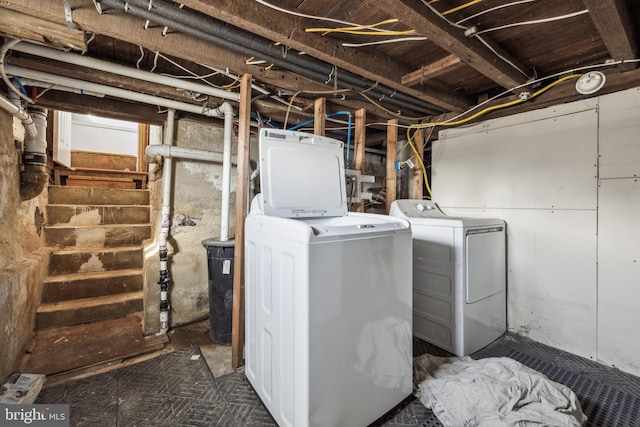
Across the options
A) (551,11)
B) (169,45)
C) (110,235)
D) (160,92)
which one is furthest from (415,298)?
(110,235)

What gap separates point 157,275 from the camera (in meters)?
2.31

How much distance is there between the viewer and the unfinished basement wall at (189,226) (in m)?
2.32

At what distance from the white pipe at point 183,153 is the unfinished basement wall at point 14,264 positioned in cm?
81

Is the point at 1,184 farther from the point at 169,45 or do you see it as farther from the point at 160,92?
the point at 169,45

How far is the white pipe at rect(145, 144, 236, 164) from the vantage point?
2203 millimetres

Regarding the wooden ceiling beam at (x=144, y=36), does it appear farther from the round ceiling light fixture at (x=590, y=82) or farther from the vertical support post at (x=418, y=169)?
the round ceiling light fixture at (x=590, y=82)

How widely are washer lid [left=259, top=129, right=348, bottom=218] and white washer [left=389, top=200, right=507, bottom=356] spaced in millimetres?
723

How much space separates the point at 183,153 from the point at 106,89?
628 millimetres

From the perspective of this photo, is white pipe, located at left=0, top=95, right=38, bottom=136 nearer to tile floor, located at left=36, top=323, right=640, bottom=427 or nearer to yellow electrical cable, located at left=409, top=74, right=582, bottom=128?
tile floor, located at left=36, top=323, right=640, bottom=427

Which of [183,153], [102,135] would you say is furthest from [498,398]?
[102,135]

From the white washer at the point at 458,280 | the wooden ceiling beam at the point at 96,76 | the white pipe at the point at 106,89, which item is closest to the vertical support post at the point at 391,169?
the white washer at the point at 458,280

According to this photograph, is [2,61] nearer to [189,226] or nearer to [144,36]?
[144,36]

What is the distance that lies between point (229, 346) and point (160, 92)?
1.98m

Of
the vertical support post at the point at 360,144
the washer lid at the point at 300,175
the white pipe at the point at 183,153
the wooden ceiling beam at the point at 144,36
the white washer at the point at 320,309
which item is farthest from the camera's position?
the vertical support post at the point at 360,144
